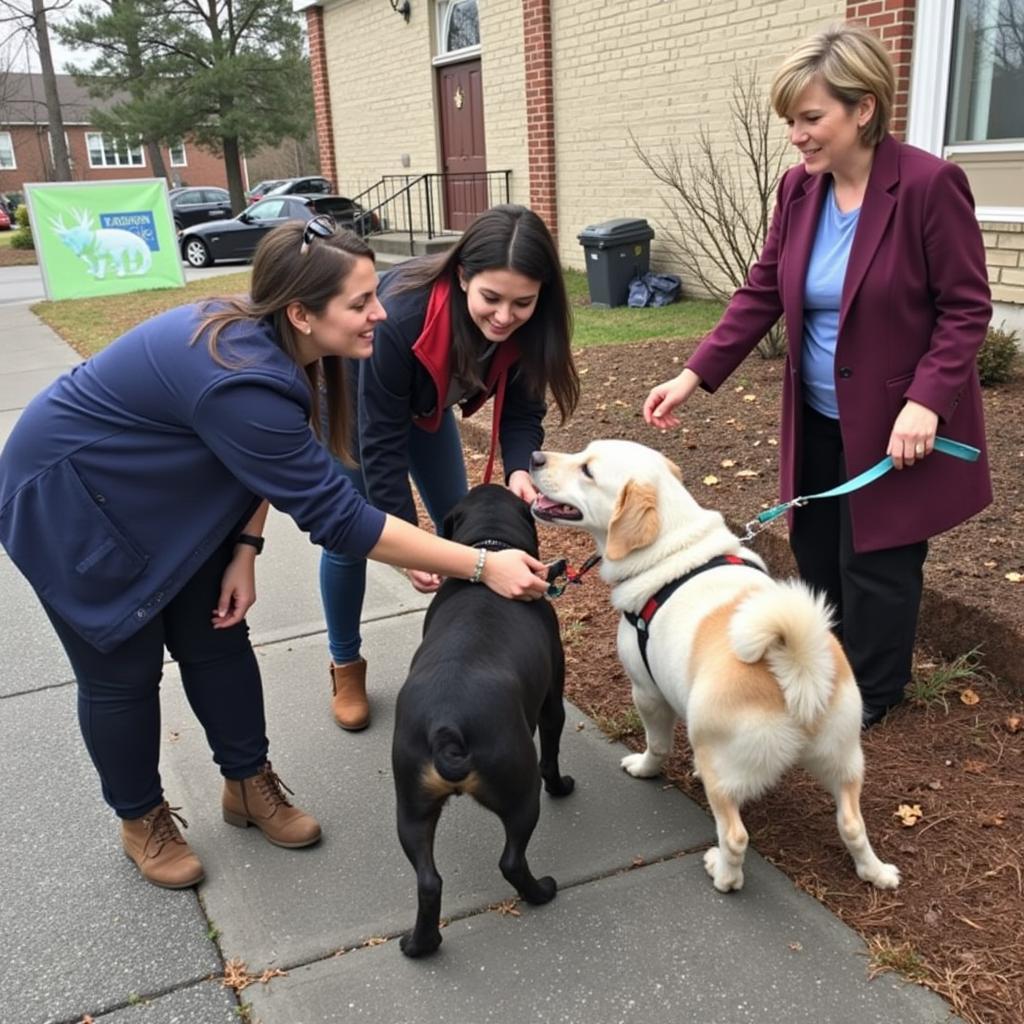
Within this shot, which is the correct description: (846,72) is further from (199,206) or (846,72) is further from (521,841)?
(199,206)

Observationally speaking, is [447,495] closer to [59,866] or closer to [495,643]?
[495,643]

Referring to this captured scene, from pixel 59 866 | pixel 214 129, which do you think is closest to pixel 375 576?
pixel 59 866

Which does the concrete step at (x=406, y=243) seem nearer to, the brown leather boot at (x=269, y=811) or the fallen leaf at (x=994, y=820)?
the brown leather boot at (x=269, y=811)

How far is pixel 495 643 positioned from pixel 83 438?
48.1 inches

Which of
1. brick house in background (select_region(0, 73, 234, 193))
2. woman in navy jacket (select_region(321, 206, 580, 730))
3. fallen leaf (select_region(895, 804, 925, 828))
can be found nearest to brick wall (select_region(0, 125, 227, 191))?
brick house in background (select_region(0, 73, 234, 193))

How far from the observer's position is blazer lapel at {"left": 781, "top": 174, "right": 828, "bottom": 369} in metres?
3.12

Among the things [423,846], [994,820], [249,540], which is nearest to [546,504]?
[249,540]

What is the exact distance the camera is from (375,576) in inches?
208

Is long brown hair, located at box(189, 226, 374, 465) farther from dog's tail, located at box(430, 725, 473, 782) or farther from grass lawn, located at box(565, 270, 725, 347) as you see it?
grass lawn, located at box(565, 270, 725, 347)

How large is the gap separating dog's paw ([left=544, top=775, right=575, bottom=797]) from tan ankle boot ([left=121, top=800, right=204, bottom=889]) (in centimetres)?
115

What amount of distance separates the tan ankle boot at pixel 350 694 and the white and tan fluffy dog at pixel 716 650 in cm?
112

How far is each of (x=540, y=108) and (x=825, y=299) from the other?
495 inches

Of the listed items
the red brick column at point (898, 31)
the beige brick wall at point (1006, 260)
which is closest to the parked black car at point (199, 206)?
the red brick column at point (898, 31)

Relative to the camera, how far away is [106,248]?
1791 centimetres
